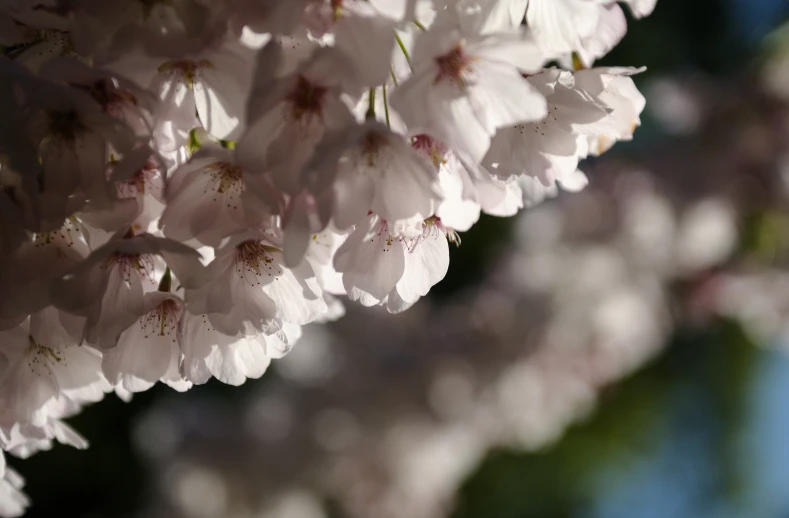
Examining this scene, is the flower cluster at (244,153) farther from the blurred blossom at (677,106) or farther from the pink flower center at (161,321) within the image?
the blurred blossom at (677,106)

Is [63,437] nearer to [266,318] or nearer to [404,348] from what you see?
[266,318]

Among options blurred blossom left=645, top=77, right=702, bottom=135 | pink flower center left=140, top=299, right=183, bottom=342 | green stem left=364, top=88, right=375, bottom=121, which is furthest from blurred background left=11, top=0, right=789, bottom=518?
green stem left=364, top=88, right=375, bottom=121

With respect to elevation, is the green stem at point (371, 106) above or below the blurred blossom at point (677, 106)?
above

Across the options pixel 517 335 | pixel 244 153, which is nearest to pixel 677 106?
pixel 517 335

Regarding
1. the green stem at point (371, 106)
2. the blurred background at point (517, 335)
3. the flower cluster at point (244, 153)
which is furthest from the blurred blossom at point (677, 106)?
the green stem at point (371, 106)

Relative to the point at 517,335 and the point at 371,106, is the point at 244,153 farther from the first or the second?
the point at 517,335

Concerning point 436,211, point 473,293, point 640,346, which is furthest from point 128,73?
point 640,346

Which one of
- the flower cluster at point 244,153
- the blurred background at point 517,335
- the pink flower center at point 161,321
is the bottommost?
the blurred background at point 517,335

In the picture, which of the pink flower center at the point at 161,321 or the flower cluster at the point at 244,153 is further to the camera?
the pink flower center at the point at 161,321
